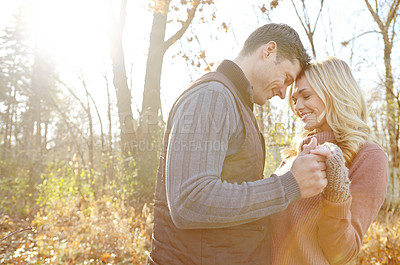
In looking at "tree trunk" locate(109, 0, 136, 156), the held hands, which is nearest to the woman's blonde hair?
the held hands

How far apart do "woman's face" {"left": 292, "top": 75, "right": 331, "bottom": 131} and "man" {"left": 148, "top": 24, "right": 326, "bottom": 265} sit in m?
0.83

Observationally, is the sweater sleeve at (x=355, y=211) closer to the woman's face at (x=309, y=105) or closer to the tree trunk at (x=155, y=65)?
the woman's face at (x=309, y=105)

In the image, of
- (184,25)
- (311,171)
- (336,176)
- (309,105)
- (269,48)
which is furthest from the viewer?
(184,25)

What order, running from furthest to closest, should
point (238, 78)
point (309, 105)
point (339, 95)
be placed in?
Result: 1. point (309, 105)
2. point (339, 95)
3. point (238, 78)

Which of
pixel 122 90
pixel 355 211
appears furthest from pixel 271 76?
pixel 122 90

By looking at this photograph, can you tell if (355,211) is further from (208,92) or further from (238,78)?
(208,92)

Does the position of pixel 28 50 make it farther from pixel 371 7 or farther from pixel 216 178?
pixel 216 178

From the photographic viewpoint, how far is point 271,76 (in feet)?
6.98

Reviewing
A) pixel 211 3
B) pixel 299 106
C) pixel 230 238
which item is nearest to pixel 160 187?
pixel 230 238

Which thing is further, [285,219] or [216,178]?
[285,219]

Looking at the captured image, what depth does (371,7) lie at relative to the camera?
1288 cm

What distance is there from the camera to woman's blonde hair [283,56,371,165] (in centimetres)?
240

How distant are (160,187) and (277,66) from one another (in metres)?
1.05

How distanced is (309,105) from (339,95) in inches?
8.7
